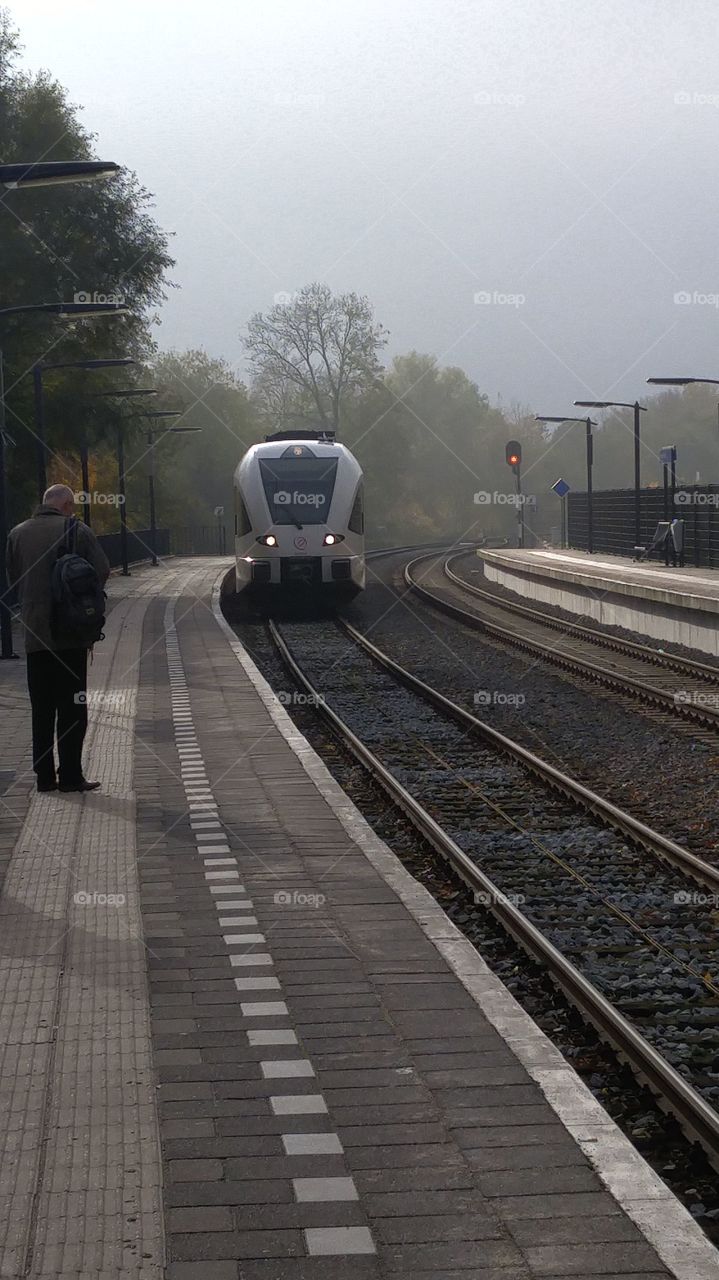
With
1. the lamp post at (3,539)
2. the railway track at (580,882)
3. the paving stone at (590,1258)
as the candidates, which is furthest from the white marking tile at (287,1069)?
the lamp post at (3,539)

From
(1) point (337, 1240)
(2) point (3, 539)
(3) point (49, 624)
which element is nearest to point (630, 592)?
(2) point (3, 539)

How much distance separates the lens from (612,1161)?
4297mm

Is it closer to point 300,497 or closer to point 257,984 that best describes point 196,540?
point 300,497

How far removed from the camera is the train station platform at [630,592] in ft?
76.8

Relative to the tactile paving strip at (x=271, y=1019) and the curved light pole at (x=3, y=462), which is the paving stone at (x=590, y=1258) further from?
the curved light pole at (x=3, y=462)

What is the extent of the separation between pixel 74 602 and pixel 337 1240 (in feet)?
Answer: 21.0

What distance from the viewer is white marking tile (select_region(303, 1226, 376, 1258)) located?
3797 mm

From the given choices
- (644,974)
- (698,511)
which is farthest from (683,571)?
(644,974)

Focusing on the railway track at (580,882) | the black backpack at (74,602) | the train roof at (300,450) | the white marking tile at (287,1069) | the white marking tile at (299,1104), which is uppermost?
the train roof at (300,450)

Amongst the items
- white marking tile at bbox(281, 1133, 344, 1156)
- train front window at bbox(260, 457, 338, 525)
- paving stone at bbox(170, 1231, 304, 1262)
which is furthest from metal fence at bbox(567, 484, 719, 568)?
paving stone at bbox(170, 1231, 304, 1262)

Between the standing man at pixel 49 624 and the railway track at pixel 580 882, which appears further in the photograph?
the standing man at pixel 49 624

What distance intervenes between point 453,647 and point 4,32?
2347cm

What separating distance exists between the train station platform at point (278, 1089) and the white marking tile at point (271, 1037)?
0.01 metres

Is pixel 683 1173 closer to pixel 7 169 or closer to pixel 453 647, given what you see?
pixel 7 169
